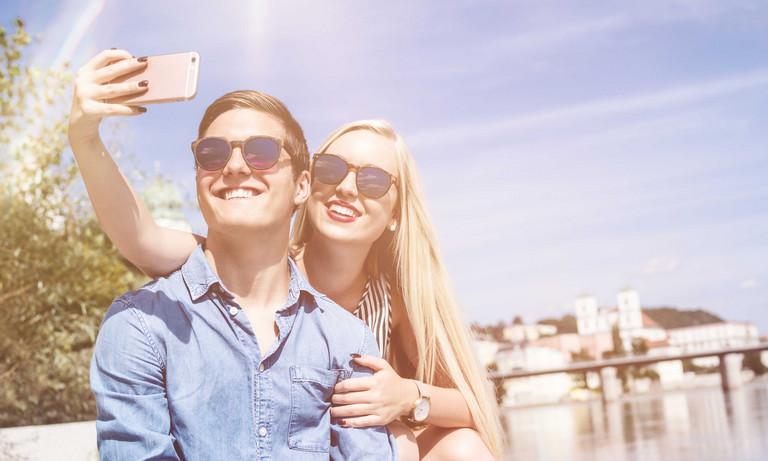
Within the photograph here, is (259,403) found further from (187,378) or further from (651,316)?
(651,316)

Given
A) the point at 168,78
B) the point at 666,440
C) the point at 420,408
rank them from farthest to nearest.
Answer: the point at 666,440 → the point at 420,408 → the point at 168,78

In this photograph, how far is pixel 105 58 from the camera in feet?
6.82

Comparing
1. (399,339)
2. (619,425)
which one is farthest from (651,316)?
(399,339)

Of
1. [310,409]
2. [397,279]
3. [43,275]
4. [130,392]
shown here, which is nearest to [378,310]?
[397,279]

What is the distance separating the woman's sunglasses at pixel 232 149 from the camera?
7.98 ft

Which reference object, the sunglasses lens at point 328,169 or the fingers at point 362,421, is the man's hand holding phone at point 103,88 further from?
the sunglasses lens at point 328,169

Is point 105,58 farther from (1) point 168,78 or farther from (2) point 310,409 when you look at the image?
(2) point 310,409

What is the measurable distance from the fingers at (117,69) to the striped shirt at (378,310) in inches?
70.5

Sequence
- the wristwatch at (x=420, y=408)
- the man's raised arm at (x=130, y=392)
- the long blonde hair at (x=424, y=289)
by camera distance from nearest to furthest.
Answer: the man's raised arm at (x=130, y=392) → the wristwatch at (x=420, y=408) → the long blonde hair at (x=424, y=289)

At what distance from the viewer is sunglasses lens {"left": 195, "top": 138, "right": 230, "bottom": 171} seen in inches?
95.8

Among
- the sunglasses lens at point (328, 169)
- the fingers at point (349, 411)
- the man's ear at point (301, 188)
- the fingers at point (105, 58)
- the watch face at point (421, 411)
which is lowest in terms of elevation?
the watch face at point (421, 411)

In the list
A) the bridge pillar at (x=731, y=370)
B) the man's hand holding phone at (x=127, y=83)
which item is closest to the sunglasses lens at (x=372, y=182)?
the man's hand holding phone at (x=127, y=83)

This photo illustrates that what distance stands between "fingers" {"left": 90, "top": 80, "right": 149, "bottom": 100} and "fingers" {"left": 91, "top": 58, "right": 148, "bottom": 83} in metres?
0.02

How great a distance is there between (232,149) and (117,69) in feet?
1.56
